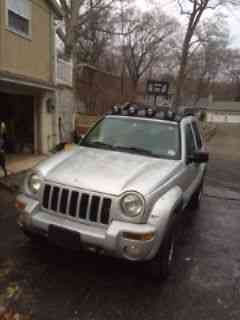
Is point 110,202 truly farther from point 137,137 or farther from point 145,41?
point 145,41

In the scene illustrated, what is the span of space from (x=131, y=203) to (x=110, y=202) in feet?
0.68

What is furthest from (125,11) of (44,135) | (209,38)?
Answer: (44,135)

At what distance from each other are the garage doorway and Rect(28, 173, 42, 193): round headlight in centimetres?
768

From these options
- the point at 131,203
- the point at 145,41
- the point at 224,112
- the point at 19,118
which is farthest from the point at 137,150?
the point at 224,112

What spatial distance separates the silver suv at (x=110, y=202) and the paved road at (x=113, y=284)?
33 centimetres

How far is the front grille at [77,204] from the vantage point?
2846 millimetres

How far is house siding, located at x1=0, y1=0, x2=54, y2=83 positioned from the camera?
26.4ft

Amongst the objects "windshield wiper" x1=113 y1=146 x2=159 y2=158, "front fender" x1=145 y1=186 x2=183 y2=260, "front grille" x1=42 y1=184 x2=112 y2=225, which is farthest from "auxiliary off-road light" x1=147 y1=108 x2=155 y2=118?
"front grille" x1=42 y1=184 x2=112 y2=225

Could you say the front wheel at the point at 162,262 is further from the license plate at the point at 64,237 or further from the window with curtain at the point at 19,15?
the window with curtain at the point at 19,15

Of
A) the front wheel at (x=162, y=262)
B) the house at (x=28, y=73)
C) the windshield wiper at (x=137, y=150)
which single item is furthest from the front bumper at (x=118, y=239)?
the house at (x=28, y=73)

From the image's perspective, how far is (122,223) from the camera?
2.78m

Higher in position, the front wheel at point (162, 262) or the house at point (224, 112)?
the house at point (224, 112)

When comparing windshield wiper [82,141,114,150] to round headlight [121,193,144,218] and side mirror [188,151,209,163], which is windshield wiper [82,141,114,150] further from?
round headlight [121,193,144,218]

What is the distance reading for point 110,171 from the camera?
3.17 metres
